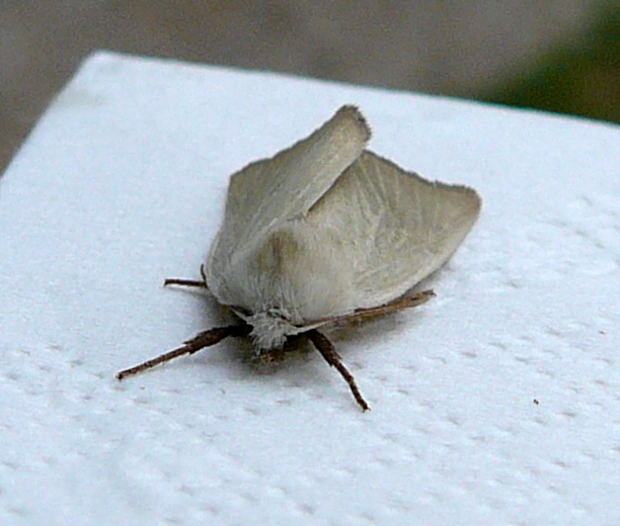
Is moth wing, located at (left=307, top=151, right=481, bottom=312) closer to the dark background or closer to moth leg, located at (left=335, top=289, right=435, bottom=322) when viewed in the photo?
moth leg, located at (left=335, top=289, right=435, bottom=322)

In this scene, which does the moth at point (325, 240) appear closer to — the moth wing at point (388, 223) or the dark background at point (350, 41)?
the moth wing at point (388, 223)

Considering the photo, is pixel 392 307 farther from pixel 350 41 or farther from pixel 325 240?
pixel 350 41

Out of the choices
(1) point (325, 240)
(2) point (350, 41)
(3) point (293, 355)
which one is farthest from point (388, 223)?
(2) point (350, 41)

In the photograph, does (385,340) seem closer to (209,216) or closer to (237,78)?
(209,216)

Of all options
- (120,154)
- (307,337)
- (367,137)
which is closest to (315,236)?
(307,337)

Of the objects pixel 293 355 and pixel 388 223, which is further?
pixel 388 223

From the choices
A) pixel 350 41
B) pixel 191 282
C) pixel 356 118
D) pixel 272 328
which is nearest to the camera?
pixel 272 328
